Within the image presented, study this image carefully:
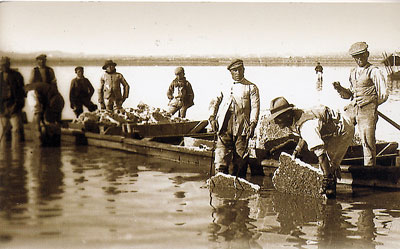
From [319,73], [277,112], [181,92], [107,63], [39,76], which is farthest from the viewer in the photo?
[39,76]

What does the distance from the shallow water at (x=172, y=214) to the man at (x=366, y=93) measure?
29.6 inches

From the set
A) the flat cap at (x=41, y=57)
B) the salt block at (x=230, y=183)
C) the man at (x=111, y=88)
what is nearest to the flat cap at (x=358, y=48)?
the salt block at (x=230, y=183)

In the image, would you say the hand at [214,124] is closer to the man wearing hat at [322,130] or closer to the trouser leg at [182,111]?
the man wearing hat at [322,130]

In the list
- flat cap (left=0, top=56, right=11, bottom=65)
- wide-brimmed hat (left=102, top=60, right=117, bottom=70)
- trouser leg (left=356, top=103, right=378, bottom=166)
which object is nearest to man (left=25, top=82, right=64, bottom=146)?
flat cap (left=0, top=56, right=11, bottom=65)

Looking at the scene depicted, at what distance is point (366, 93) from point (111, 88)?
4.61 m

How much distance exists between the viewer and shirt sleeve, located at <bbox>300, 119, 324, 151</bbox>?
6395mm

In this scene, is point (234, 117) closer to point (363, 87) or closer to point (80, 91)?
point (363, 87)

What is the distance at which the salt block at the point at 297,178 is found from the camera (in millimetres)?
6707

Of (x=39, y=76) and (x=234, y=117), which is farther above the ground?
(x=39, y=76)

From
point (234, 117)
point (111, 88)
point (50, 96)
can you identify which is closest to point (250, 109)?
point (234, 117)

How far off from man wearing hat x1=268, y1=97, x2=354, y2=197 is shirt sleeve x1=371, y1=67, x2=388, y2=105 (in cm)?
84

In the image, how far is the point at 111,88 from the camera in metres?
10.2

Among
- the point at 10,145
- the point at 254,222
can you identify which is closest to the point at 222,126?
the point at 254,222

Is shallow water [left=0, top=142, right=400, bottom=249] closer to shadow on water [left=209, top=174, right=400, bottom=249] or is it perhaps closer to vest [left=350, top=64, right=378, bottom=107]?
shadow on water [left=209, top=174, right=400, bottom=249]
